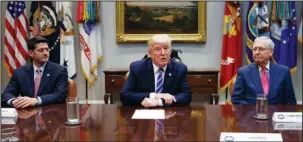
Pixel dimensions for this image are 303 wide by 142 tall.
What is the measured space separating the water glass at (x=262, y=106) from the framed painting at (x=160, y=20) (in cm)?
321

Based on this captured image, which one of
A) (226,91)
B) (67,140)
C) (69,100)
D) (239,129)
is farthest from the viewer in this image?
(226,91)

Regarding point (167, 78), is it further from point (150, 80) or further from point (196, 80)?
point (196, 80)

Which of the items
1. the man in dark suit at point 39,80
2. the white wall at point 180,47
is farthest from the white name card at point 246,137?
the white wall at point 180,47

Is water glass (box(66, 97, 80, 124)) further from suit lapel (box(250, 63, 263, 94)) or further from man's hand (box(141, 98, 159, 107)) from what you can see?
suit lapel (box(250, 63, 263, 94))

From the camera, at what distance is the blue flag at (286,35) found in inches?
182

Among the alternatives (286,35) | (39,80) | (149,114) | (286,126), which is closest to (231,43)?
(286,35)

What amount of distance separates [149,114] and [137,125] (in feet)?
0.86

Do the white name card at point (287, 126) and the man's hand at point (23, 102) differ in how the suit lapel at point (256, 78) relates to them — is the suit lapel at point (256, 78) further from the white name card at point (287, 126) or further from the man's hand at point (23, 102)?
the man's hand at point (23, 102)

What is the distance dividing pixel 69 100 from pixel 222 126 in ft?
2.64

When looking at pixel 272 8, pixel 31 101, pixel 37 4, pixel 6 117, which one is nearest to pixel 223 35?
pixel 272 8

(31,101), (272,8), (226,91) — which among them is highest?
(272,8)

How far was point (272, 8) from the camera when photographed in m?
4.77

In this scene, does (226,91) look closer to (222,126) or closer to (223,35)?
(223,35)

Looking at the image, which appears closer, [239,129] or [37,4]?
[239,129]
